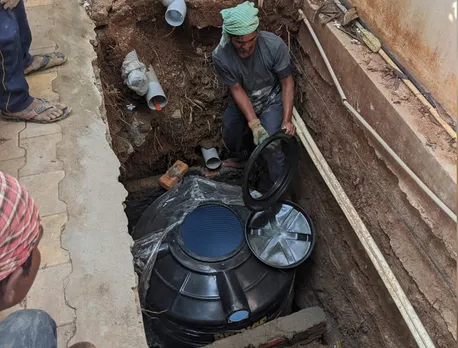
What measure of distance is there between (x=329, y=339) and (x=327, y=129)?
1781 mm

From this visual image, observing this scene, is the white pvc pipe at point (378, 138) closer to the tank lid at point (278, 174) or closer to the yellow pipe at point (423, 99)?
the yellow pipe at point (423, 99)

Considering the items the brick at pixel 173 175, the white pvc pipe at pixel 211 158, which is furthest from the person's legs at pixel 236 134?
the brick at pixel 173 175

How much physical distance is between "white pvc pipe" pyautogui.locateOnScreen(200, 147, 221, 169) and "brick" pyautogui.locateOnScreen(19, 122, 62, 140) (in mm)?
1861

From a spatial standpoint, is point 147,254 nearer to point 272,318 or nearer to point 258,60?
point 272,318

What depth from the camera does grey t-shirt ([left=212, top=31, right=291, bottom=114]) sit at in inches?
160

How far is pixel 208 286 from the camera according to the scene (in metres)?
3.41

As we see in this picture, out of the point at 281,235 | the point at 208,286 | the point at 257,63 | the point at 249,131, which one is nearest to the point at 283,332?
the point at 208,286

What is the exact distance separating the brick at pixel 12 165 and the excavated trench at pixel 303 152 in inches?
42.9

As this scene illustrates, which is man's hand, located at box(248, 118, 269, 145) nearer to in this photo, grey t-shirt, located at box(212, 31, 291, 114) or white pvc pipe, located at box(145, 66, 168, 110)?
grey t-shirt, located at box(212, 31, 291, 114)

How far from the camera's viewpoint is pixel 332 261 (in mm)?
4211

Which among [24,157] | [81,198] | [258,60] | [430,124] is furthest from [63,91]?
[430,124]

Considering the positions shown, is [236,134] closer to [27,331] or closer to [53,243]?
[53,243]

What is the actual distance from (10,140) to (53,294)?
1.32 m

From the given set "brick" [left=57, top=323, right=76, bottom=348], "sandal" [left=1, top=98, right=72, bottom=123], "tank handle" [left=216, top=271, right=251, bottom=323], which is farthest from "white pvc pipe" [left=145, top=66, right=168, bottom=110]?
"brick" [left=57, top=323, right=76, bottom=348]
